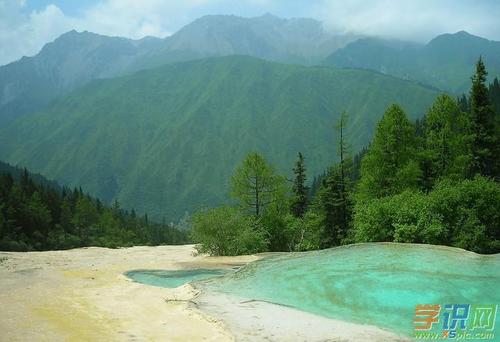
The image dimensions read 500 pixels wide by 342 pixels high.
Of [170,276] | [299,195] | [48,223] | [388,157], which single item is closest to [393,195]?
[388,157]

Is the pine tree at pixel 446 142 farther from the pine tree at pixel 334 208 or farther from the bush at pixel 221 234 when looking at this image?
the bush at pixel 221 234

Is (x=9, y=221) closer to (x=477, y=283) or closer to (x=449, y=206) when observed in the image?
(x=449, y=206)

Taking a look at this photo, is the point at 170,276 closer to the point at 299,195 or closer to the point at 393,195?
the point at 393,195

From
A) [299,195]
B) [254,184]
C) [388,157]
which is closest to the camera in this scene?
[388,157]

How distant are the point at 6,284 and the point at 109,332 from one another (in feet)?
39.1

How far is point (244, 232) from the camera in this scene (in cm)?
4322

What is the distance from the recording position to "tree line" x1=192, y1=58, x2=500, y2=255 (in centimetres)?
3541

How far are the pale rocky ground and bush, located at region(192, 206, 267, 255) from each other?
1689cm

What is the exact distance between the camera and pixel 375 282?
73.5ft

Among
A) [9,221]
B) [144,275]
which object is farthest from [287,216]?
[9,221]

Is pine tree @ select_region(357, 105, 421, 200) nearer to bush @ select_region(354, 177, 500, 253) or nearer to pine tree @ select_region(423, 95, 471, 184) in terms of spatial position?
pine tree @ select_region(423, 95, 471, 184)

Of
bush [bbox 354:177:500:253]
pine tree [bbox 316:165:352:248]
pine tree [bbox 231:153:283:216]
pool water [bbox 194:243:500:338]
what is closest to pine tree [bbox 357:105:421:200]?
pine tree [bbox 316:165:352:248]

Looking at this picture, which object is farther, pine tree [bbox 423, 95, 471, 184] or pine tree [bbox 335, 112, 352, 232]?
pine tree [bbox 335, 112, 352, 232]

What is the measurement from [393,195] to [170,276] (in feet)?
73.6
